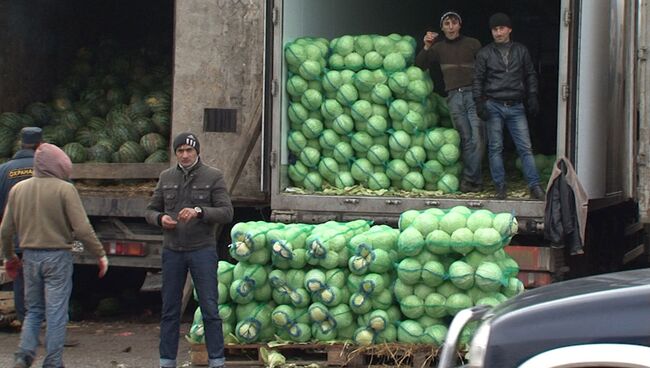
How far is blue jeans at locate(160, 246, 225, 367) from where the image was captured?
8445mm

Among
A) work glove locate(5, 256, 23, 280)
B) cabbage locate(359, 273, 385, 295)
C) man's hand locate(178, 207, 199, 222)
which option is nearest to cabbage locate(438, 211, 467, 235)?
cabbage locate(359, 273, 385, 295)

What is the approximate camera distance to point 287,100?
1009cm

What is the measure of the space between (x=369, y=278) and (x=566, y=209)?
1718 mm

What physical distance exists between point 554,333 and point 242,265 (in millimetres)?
4491

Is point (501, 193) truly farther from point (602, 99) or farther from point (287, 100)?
point (287, 100)

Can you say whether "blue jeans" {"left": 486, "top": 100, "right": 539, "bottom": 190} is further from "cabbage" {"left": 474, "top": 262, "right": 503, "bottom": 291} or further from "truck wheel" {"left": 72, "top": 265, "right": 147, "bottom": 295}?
"truck wheel" {"left": 72, "top": 265, "right": 147, "bottom": 295}

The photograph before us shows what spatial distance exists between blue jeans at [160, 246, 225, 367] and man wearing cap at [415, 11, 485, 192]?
Answer: 270 centimetres

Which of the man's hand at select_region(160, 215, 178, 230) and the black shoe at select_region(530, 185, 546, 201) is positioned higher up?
the black shoe at select_region(530, 185, 546, 201)

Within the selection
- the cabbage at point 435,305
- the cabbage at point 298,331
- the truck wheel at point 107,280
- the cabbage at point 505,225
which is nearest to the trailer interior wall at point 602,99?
the cabbage at point 505,225

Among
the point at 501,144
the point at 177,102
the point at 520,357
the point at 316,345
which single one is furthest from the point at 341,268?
A: the point at 520,357

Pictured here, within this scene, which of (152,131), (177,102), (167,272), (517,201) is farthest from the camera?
(152,131)

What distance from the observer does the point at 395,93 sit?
10188 mm

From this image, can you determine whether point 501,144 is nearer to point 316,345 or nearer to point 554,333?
point 316,345

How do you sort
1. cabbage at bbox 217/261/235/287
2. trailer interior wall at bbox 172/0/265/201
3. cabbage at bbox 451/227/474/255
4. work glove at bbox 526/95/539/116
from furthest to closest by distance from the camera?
1. trailer interior wall at bbox 172/0/265/201
2. work glove at bbox 526/95/539/116
3. cabbage at bbox 217/261/235/287
4. cabbage at bbox 451/227/474/255
